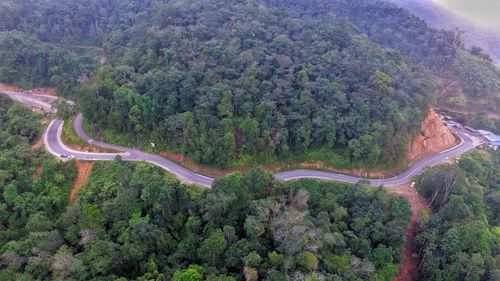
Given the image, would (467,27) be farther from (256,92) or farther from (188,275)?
(188,275)

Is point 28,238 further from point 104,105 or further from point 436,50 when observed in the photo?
point 436,50

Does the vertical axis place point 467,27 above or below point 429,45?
above

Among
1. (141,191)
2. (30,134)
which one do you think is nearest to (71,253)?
(141,191)

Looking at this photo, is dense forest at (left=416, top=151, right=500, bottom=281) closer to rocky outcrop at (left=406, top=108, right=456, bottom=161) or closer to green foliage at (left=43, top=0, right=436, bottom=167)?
rocky outcrop at (left=406, top=108, right=456, bottom=161)

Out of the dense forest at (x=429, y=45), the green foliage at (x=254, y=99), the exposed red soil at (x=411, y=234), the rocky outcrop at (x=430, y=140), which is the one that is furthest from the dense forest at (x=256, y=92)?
the dense forest at (x=429, y=45)

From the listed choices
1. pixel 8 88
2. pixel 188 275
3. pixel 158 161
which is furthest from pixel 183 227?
pixel 8 88

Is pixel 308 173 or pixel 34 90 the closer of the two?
pixel 308 173
